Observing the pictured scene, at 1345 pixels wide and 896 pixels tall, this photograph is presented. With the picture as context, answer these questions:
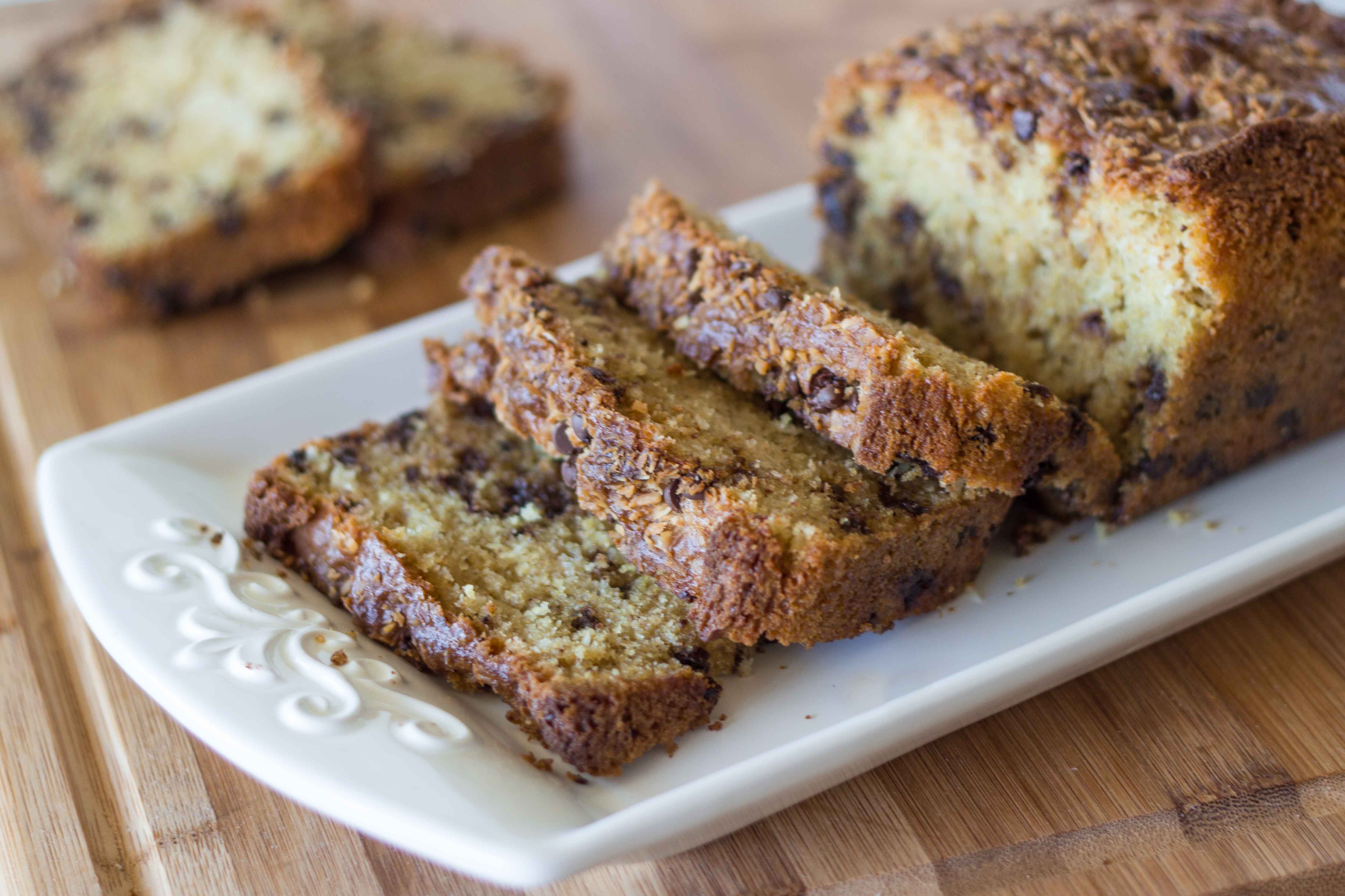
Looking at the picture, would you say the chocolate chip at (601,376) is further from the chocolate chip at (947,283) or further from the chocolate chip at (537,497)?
the chocolate chip at (947,283)

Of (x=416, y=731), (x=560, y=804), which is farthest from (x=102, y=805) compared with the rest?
(x=560, y=804)

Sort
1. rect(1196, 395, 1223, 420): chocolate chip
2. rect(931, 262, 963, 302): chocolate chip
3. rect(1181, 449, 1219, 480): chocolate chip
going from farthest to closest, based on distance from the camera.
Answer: rect(931, 262, 963, 302): chocolate chip → rect(1181, 449, 1219, 480): chocolate chip → rect(1196, 395, 1223, 420): chocolate chip

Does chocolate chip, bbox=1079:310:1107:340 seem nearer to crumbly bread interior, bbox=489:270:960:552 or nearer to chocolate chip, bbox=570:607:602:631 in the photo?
crumbly bread interior, bbox=489:270:960:552

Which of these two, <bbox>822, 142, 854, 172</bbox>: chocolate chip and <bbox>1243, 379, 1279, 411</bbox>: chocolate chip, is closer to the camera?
<bbox>1243, 379, 1279, 411</bbox>: chocolate chip

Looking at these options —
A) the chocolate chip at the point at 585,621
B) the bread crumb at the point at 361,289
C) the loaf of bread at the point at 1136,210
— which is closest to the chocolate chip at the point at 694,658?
the chocolate chip at the point at 585,621

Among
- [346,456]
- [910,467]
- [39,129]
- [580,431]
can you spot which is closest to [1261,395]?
[910,467]

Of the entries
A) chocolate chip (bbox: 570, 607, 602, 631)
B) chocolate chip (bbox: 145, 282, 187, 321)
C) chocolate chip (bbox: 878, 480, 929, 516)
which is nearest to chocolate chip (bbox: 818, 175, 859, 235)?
chocolate chip (bbox: 878, 480, 929, 516)
